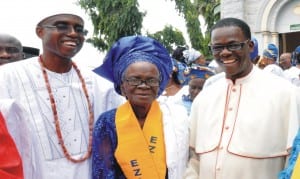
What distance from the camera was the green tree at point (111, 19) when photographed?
26297 mm

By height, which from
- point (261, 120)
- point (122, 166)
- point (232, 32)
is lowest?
point (122, 166)

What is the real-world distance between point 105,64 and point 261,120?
1.10 meters

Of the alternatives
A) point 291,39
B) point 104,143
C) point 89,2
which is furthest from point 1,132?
point 89,2

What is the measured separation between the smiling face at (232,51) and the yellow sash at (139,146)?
23.9 inches

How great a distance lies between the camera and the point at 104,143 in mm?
3082

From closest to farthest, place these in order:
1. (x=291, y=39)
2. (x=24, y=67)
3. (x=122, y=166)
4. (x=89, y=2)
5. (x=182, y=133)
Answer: (x=122, y=166)
(x=182, y=133)
(x=24, y=67)
(x=291, y=39)
(x=89, y=2)

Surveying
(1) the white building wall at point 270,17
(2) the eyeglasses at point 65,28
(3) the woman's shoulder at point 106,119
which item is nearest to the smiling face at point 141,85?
(3) the woman's shoulder at point 106,119

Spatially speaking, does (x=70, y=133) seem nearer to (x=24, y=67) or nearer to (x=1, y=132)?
(x=24, y=67)

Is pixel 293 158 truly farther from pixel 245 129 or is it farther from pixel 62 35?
pixel 62 35

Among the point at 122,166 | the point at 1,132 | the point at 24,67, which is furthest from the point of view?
the point at 24,67

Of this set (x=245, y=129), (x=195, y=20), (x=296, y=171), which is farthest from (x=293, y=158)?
(x=195, y=20)

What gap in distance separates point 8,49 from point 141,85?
7.13 feet

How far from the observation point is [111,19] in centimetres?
2694

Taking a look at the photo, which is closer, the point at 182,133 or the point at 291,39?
the point at 182,133
